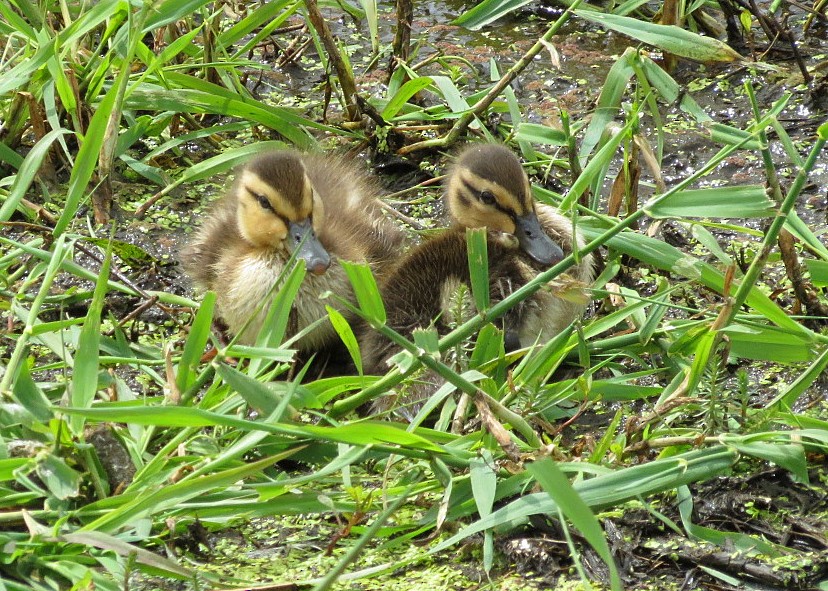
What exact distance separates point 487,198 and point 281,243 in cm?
55

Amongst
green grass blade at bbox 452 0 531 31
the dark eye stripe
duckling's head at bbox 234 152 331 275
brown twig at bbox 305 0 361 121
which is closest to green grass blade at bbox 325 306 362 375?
duckling's head at bbox 234 152 331 275

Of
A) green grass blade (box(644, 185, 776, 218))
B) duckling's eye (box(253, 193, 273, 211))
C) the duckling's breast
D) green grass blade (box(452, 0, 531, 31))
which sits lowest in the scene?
the duckling's breast

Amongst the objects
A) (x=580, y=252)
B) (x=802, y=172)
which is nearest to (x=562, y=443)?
(x=580, y=252)

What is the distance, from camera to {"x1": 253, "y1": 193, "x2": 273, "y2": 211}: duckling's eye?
10.0ft

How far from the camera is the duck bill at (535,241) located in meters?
2.98

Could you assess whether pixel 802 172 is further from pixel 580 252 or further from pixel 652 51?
pixel 652 51

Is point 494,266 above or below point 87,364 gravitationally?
below

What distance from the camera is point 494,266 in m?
3.01

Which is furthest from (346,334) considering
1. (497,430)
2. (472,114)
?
(472,114)

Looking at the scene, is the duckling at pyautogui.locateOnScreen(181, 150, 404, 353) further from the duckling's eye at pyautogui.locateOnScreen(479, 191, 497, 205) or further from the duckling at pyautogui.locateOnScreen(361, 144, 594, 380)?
the duckling's eye at pyautogui.locateOnScreen(479, 191, 497, 205)

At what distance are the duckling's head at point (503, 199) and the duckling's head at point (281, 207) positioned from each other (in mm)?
409

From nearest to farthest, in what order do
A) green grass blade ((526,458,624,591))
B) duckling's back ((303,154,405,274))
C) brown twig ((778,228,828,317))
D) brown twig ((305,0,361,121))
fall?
green grass blade ((526,458,624,591)), brown twig ((778,228,828,317)), duckling's back ((303,154,405,274)), brown twig ((305,0,361,121))

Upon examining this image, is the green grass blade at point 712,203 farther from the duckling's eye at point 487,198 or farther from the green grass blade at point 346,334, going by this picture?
the duckling's eye at point 487,198

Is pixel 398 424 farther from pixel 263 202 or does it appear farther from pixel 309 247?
pixel 263 202
